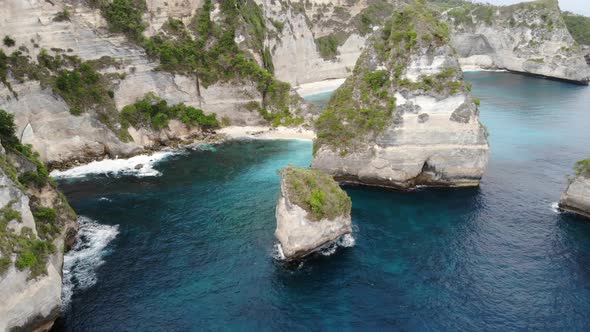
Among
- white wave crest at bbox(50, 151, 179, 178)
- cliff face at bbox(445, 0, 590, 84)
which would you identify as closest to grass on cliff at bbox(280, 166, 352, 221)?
white wave crest at bbox(50, 151, 179, 178)

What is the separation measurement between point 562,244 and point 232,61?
48691mm

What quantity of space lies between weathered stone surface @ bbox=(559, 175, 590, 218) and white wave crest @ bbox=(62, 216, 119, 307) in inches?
1607

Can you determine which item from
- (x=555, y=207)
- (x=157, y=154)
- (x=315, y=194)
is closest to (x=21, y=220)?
(x=315, y=194)

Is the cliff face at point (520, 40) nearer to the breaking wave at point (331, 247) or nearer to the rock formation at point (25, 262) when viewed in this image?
the breaking wave at point (331, 247)

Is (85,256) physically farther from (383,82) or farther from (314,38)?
(314,38)

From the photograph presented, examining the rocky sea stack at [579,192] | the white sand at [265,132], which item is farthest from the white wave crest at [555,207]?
the white sand at [265,132]

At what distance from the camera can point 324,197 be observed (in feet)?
104

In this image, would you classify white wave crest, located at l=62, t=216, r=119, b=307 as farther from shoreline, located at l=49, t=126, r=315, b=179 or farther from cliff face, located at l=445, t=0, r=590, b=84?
cliff face, located at l=445, t=0, r=590, b=84

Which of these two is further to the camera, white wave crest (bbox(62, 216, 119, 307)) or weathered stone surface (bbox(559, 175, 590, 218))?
weathered stone surface (bbox(559, 175, 590, 218))

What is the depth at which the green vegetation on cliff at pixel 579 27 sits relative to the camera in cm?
11731

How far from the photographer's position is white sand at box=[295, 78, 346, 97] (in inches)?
3625

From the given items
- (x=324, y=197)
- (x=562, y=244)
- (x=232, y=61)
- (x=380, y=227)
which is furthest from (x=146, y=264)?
(x=232, y=61)

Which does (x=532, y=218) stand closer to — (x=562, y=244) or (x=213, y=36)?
(x=562, y=244)

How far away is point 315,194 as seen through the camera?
31438mm
